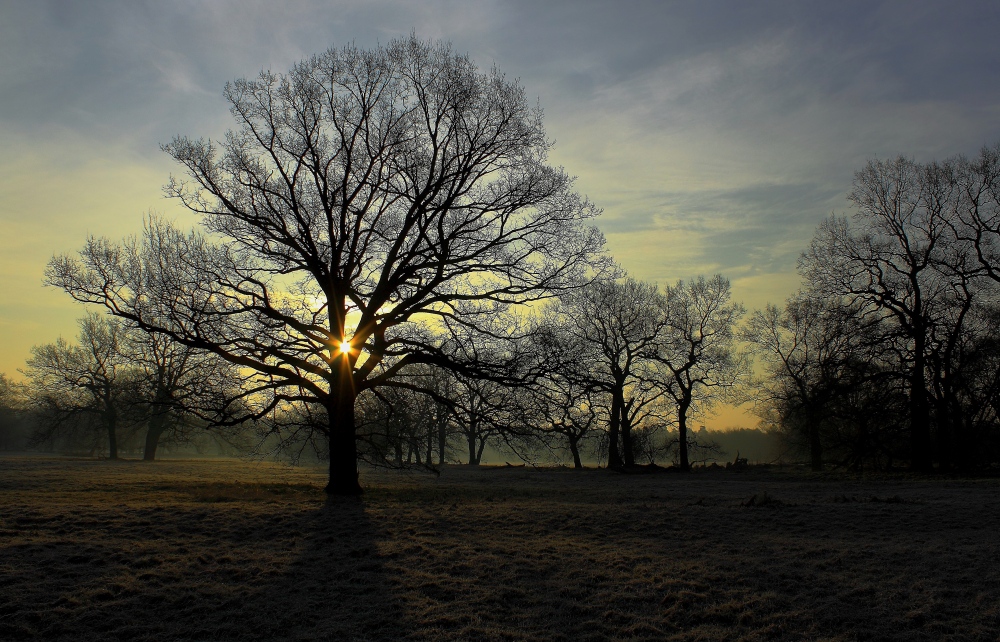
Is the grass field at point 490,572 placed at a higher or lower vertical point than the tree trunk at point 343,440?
lower

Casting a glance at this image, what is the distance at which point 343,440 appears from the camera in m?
16.9

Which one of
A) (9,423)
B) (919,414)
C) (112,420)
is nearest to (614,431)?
(919,414)

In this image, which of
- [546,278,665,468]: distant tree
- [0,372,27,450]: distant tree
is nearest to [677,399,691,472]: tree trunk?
[546,278,665,468]: distant tree

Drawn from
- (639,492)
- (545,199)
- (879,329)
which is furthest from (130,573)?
(879,329)

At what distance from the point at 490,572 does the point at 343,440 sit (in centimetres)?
944

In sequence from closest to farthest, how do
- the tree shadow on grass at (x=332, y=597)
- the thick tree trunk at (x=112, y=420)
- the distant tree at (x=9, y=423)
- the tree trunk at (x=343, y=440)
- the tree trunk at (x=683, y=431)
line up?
the tree shadow on grass at (x=332, y=597), the tree trunk at (x=343, y=440), the tree trunk at (x=683, y=431), the thick tree trunk at (x=112, y=420), the distant tree at (x=9, y=423)

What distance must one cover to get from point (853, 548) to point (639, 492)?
10028mm

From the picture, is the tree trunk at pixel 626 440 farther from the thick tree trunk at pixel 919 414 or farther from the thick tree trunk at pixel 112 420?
the thick tree trunk at pixel 112 420

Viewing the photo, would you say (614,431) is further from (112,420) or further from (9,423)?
(9,423)

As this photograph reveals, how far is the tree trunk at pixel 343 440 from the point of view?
16.6 m

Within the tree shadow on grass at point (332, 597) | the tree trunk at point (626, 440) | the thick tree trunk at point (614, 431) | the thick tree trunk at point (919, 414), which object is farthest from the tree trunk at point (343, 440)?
the thick tree trunk at point (919, 414)

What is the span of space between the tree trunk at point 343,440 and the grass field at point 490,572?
2.60m

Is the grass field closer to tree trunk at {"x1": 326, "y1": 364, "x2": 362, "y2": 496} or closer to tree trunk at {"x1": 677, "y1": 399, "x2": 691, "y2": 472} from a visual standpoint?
tree trunk at {"x1": 326, "y1": 364, "x2": 362, "y2": 496}

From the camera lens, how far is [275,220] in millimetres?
17000
